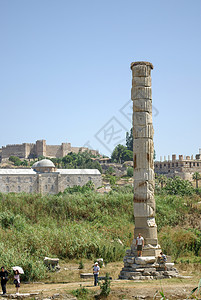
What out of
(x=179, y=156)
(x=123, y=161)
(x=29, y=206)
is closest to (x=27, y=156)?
(x=123, y=161)

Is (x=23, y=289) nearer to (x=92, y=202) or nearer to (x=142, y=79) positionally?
(x=142, y=79)

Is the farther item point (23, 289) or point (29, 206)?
point (29, 206)

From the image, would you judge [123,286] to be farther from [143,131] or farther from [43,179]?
[43,179]

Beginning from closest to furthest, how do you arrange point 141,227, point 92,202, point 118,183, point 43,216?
point 141,227, point 43,216, point 92,202, point 118,183

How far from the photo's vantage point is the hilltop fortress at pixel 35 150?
4195 inches

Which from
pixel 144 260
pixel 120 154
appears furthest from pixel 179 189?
pixel 120 154

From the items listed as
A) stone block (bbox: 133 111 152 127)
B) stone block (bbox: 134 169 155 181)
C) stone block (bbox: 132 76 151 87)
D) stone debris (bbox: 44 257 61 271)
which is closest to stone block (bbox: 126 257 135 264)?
stone block (bbox: 134 169 155 181)

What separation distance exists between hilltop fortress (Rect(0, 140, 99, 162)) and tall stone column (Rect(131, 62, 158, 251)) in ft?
309

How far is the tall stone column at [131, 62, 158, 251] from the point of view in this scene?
40.8ft

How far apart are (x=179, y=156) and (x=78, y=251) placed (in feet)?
226

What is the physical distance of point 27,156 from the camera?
349 ft

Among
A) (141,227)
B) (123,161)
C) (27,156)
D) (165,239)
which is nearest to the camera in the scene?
(141,227)

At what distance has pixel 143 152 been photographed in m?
12.7

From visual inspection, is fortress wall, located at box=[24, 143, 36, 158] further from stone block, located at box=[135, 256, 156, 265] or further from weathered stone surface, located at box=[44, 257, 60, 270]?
stone block, located at box=[135, 256, 156, 265]
